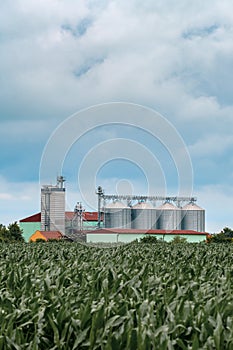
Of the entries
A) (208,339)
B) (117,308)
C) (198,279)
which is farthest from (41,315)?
(198,279)

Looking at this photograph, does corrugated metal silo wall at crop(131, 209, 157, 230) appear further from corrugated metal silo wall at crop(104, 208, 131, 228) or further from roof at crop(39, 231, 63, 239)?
roof at crop(39, 231, 63, 239)

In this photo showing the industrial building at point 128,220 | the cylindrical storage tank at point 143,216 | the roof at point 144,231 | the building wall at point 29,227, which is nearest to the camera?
the industrial building at point 128,220

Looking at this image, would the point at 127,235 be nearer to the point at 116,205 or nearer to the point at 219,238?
the point at 116,205

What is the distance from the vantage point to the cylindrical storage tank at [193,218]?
70.2 metres

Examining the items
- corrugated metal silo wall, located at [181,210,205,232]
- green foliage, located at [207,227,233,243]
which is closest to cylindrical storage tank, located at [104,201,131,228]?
green foliage, located at [207,227,233,243]

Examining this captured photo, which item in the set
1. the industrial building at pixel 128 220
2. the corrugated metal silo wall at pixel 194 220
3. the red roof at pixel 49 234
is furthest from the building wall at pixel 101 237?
the corrugated metal silo wall at pixel 194 220

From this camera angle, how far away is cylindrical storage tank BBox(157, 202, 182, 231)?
6048cm

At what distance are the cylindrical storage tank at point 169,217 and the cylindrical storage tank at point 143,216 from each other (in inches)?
39.4

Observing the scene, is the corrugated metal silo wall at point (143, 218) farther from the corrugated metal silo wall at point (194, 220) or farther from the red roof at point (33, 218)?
the red roof at point (33, 218)

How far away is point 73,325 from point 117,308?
0.71 meters

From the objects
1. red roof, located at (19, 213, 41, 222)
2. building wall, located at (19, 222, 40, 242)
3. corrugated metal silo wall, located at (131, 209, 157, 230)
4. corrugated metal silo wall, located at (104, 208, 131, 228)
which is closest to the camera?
corrugated metal silo wall, located at (104, 208, 131, 228)

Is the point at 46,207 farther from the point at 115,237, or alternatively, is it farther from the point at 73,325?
the point at 73,325

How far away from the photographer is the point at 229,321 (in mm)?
4480

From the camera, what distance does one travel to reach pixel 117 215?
5756 cm
